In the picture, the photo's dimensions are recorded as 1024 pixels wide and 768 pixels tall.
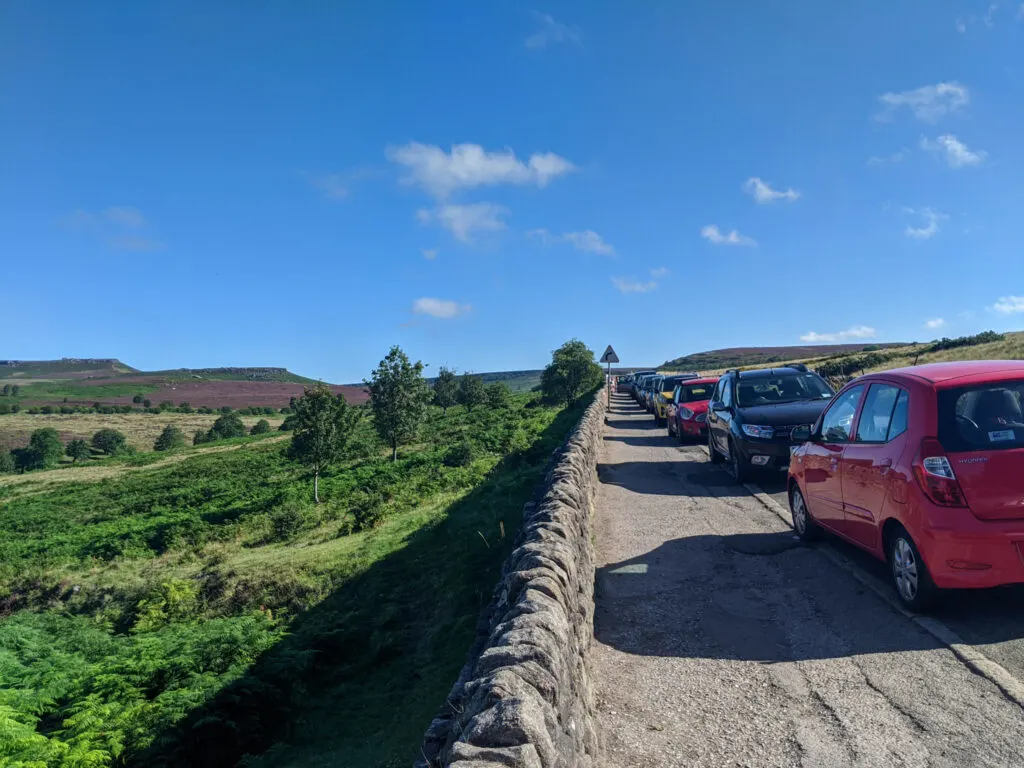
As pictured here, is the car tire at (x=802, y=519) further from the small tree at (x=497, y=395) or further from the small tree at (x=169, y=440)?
the small tree at (x=169, y=440)

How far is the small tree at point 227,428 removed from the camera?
8012 cm

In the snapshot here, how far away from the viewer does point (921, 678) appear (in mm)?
3857

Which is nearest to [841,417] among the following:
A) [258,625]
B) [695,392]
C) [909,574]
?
[909,574]

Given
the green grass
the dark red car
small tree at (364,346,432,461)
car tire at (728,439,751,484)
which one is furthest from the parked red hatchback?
small tree at (364,346,432,461)

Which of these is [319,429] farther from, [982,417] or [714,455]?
[982,417]

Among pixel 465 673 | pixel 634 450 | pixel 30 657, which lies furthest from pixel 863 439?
pixel 30 657

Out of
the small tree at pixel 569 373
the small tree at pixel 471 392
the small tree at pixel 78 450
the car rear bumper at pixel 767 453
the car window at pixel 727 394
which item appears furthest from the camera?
the small tree at pixel 471 392

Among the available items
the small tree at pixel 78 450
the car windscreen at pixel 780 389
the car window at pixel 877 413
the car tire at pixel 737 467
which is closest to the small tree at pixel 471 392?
the small tree at pixel 78 450

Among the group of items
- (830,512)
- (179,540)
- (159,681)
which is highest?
(830,512)

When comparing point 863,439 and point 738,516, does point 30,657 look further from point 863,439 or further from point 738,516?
point 863,439

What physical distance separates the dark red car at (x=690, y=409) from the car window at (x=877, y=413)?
10.8m

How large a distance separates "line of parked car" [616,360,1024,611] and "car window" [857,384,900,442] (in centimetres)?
1

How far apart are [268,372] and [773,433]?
181289 millimetres

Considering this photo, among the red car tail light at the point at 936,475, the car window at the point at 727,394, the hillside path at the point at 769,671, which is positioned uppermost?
the car window at the point at 727,394
